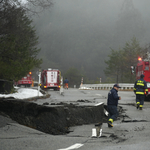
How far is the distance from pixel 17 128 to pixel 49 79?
3361 cm

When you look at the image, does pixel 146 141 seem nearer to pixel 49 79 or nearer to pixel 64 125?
pixel 64 125

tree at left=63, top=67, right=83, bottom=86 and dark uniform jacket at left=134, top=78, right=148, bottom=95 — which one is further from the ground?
tree at left=63, top=67, right=83, bottom=86

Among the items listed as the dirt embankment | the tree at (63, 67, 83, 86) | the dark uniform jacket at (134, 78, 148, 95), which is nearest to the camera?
the dirt embankment

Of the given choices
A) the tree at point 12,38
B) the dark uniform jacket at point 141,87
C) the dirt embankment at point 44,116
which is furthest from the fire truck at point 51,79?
the dirt embankment at point 44,116

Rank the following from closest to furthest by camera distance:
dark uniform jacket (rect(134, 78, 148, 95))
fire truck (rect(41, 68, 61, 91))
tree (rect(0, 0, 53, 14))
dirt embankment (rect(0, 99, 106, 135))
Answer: dirt embankment (rect(0, 99, 106, 135)) → tree (rect(0, 0, 53, 14)) → dark uniform jacket (rect(134, 78, 148, 95)) → fire truck (rect(41, 68, 61, 91))

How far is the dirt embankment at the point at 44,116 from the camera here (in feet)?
28.3

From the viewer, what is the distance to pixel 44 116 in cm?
905

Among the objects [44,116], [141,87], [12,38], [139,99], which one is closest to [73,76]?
[12,38]

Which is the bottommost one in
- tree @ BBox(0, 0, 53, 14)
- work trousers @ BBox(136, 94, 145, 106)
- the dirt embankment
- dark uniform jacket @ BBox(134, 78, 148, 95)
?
the dirt embankment

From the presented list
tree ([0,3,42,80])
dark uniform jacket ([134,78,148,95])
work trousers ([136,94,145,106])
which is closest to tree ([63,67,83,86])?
tree ([0,3,42,80])

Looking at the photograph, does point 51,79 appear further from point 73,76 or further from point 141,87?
point 73,76

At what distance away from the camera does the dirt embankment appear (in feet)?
28.3

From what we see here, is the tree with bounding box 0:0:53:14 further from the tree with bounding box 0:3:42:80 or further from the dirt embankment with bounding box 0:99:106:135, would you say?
the dirt embankment with bounding box 0:99:106:135

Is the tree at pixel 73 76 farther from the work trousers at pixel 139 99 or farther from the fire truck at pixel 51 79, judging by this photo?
the work trousers at pixel 139 99
